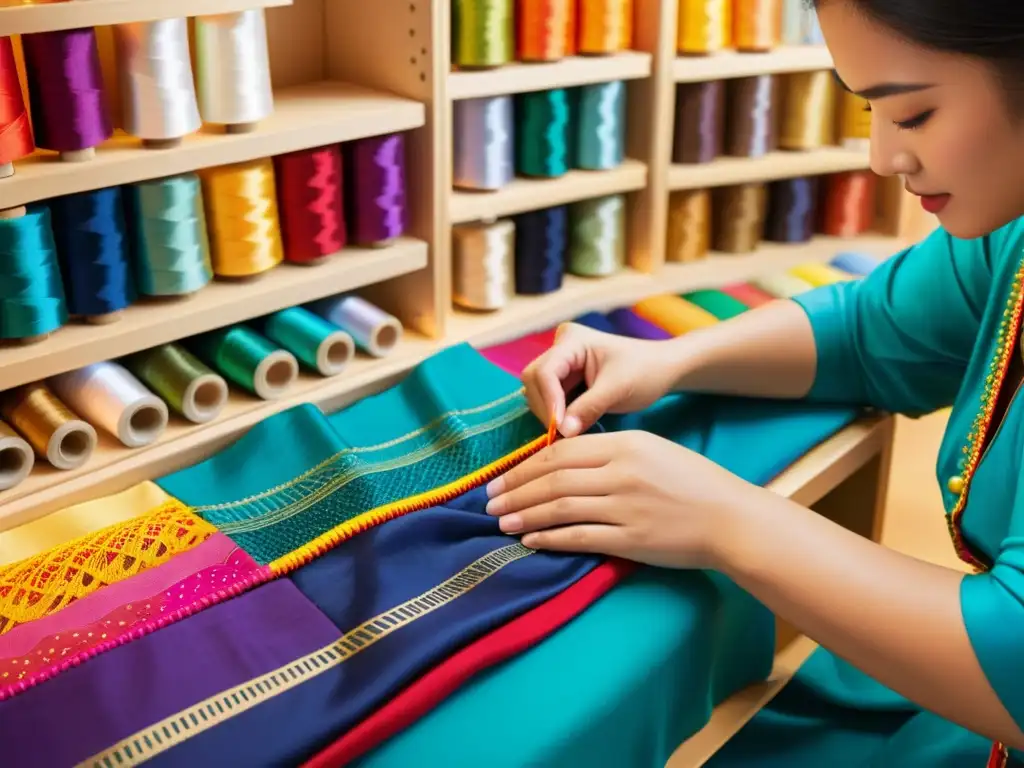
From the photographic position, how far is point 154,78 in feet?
3.31

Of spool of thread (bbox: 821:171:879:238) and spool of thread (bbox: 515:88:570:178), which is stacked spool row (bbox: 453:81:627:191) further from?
spool of thread (bbox: 821:171:879:238)

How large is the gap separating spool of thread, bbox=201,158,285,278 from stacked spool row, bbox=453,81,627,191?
0.88 ft

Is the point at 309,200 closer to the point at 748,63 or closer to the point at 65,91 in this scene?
the point at 65,91

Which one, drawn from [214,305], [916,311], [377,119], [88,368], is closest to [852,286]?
[916,311]

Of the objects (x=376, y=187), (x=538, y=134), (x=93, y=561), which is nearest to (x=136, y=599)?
(x=93, y=561)

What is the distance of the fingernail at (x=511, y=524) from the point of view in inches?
36.5

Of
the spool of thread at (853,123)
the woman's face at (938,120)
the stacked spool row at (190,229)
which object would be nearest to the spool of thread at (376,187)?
the stacked spool row at (190,229)

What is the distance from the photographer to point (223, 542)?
92cm

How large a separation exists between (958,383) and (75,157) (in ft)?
2.88

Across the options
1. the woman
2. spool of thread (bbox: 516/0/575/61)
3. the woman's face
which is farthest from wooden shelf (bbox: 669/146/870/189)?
the woman's face

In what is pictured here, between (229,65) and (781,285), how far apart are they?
2.67 ft

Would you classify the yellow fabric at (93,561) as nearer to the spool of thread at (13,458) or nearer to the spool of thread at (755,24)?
the spool of thread at (13,458)

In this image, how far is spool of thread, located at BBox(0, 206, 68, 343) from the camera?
924 mm

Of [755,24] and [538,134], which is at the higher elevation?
[755,24]
